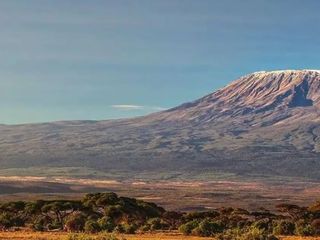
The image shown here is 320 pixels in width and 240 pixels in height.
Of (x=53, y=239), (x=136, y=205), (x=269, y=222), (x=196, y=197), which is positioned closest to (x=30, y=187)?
(x=196, y=197)

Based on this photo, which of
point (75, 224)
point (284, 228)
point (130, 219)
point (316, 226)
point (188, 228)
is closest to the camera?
point (188, 228)

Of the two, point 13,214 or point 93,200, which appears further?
point 93,200

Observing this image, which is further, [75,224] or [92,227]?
[75,224]

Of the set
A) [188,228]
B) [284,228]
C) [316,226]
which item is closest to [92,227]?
[188,228]

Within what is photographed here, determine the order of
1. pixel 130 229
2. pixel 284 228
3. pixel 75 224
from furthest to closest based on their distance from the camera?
1. pixel 75 224
2. pixel 284 228
3. pixel 130 229

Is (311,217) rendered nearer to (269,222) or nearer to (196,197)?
(269,222)

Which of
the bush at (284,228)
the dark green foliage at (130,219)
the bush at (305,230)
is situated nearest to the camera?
the bush at (305,230)

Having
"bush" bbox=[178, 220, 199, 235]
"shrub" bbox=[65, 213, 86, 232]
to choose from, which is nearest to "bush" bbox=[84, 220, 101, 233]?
"shrub" bbox=[65, 213, 86, 232]

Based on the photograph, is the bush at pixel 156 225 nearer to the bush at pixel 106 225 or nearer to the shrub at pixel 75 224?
the bush at pixel 106 225

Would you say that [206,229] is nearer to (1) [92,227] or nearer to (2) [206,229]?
(2) [206,229]

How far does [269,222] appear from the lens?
56031 millimetres

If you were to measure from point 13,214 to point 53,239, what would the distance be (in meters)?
21.3

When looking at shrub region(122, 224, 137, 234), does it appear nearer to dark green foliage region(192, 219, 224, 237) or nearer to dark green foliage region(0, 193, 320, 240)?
dark green foliage region(0, 193, 320, 240)

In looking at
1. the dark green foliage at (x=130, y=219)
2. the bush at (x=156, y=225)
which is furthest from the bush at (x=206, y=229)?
the bush at (x=156, y=225)
